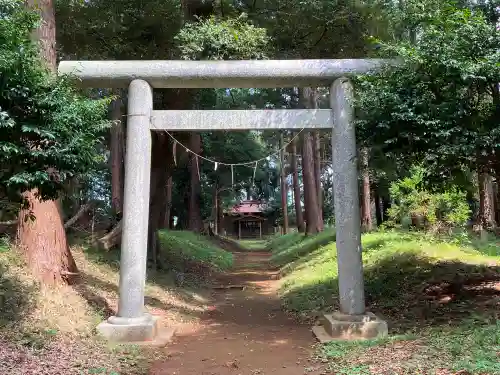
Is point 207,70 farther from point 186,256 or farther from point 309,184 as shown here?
point 309,184

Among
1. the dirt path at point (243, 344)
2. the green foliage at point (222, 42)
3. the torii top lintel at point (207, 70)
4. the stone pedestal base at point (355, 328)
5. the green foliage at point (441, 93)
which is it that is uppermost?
the green foliage at point (222, 42)

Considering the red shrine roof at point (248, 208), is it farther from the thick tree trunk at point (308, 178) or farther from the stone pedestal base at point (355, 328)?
the stone pedestal base at point (355, 328)

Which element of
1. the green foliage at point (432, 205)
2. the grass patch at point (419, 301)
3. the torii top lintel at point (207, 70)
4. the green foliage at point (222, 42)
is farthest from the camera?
the green foliage at point (432, 205)

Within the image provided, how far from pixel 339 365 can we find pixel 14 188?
15.8 ft

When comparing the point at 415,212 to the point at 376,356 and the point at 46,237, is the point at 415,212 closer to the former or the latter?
the point at 376,356

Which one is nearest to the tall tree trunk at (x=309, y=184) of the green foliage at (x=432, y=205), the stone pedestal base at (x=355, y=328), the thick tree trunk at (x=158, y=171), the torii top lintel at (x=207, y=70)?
the green foliage at (x=432, y=205)

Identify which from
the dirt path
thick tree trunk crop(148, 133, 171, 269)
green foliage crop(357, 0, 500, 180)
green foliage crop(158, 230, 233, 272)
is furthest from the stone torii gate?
green foliage crop(158, 230, 233, 272)

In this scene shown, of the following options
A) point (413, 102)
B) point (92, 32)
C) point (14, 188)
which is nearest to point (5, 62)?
point (14, 188)

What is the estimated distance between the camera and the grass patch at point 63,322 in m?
5.93

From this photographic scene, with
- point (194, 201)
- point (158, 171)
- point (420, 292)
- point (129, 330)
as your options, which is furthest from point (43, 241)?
point (194, 201)

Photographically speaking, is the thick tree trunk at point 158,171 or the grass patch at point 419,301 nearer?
the grass patch at point 419,301

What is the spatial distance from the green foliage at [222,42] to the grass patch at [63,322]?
5.37 meters

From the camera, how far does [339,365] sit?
6152mm

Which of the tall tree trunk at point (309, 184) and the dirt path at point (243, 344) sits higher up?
the tall tree trunk at point (309, 184)
